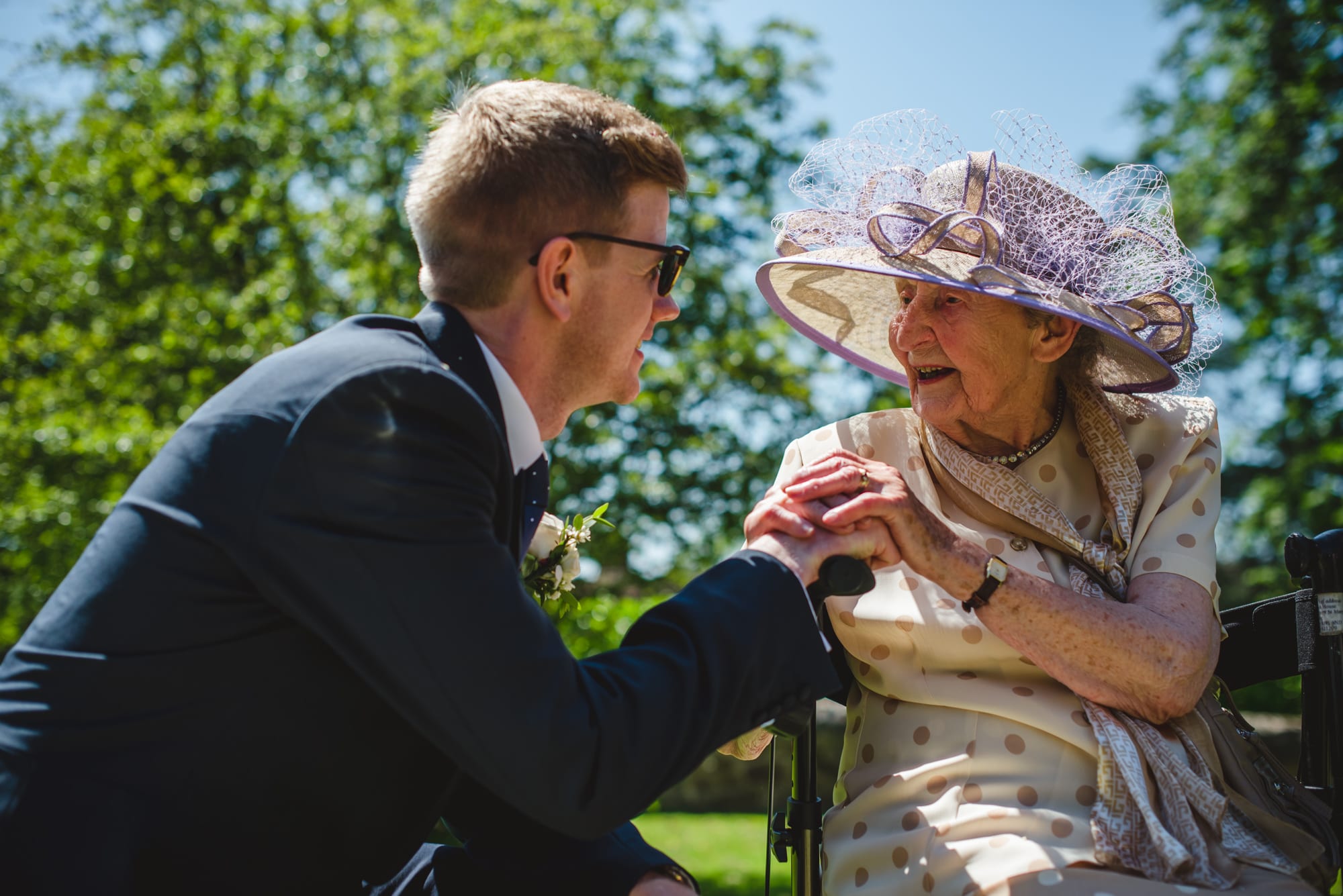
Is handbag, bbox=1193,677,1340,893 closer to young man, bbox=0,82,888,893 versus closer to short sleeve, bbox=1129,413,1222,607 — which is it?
short sleeve, bbox=1129,413,1222,607

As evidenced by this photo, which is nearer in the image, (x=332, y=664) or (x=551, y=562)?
(x=332, y=664)

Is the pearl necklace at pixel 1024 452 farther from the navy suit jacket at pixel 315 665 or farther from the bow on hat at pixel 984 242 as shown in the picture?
the navy suit jacket at pixel 315 665

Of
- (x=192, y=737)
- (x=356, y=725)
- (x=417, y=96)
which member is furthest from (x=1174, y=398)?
(x=417, y=96)

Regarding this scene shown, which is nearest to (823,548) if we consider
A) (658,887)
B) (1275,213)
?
(658,887)

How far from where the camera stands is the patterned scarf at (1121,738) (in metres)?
2.04

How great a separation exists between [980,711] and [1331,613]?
31.7 inches

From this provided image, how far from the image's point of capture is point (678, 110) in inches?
380

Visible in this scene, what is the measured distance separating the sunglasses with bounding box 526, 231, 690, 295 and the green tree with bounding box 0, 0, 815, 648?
6.21 metres

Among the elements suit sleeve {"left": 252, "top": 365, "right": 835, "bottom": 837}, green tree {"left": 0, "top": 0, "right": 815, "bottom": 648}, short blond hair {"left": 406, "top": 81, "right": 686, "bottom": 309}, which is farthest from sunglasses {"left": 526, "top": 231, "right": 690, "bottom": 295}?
green tree {"left": 0, "top": 0, "right": 815, "bottom": 648}

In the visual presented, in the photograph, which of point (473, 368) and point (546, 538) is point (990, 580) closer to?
point (546, 538)

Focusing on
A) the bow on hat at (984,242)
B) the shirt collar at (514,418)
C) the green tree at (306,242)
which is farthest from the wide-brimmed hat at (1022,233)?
the green tree at (306,242)

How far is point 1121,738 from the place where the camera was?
2.18 meters

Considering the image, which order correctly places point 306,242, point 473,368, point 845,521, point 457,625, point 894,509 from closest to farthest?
point 457,625, point 473,368, point 845,521, point 894,509, point 306,242

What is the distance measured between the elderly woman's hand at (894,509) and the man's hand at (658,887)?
30.6 inches
